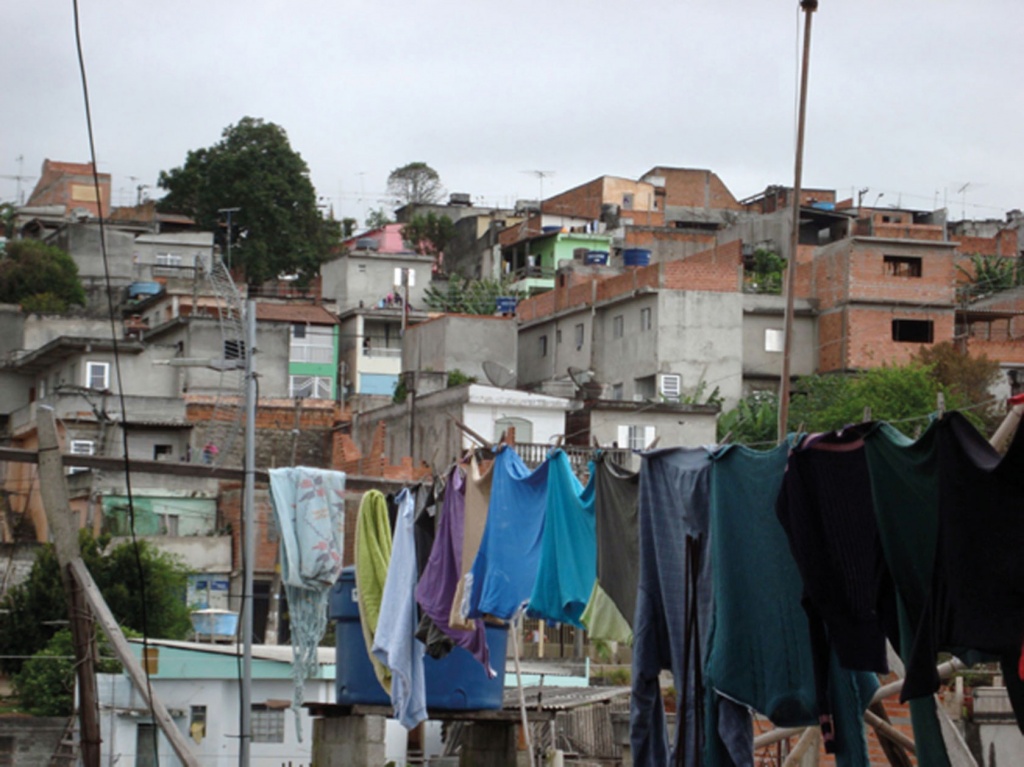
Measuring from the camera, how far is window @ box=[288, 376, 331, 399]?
51000 millimetres

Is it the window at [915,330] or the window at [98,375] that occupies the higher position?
the window at [915,330]

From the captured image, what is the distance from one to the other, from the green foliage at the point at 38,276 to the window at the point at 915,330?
29136 mm

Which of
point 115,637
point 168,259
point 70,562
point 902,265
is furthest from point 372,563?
point 168,259

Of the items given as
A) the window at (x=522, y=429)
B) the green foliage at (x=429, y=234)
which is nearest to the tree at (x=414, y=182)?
the green foliage at (x=429, y=234)

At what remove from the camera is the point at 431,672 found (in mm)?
12922

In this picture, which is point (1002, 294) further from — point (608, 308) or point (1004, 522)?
point (1004, 522)

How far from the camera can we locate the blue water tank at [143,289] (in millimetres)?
58688

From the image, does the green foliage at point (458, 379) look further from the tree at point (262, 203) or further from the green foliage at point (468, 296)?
the tree at point (262, 203)

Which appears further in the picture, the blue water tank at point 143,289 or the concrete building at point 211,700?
the blue water tank at point 143,289

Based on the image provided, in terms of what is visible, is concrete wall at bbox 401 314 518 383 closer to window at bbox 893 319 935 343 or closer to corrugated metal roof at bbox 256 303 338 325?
corrugated metal roof at bbox 256 303 338 325

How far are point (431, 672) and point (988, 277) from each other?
4735cm

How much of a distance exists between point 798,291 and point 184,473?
129ft

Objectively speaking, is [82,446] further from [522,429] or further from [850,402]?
[850,402]

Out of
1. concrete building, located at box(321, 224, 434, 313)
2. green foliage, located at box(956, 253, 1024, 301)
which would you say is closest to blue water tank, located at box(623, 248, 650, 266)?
concrete building, located at box(321, 224, 434, 313)
